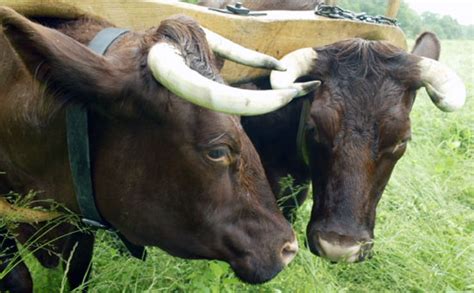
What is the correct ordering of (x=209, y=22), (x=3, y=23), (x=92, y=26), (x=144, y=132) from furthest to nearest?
(x=209, y=22) < (x=92, y=26) < (x=144, y=132) < (x=3, y=23)

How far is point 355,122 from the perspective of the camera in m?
3.39

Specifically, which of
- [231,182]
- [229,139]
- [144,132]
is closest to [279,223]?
[231,182]

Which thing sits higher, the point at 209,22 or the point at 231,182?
the point at 209,22

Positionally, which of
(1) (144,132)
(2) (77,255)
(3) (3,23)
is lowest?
(2) (77,255)

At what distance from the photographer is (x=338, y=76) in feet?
11.7

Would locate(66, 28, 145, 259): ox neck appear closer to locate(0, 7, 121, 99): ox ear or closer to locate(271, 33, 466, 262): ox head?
locate(0, 7, 121, 99): ox ear

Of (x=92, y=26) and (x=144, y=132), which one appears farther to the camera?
(x=92, y=26)

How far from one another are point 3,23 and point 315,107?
1.76 metres

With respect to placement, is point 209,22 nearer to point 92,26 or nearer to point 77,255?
point 92,26

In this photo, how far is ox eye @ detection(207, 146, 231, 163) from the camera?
2696 mm

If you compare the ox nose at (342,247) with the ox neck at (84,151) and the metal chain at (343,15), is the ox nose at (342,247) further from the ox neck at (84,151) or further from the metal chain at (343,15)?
the metal chain at (343,15)

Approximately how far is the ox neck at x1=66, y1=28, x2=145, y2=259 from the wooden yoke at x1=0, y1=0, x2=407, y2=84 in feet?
1.01

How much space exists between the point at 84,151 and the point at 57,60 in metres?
0.49

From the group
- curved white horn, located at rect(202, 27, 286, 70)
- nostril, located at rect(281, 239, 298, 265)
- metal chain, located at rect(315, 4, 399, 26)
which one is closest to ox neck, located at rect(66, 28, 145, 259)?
curved white horn, located at rect(202, 27, 286, 70)
